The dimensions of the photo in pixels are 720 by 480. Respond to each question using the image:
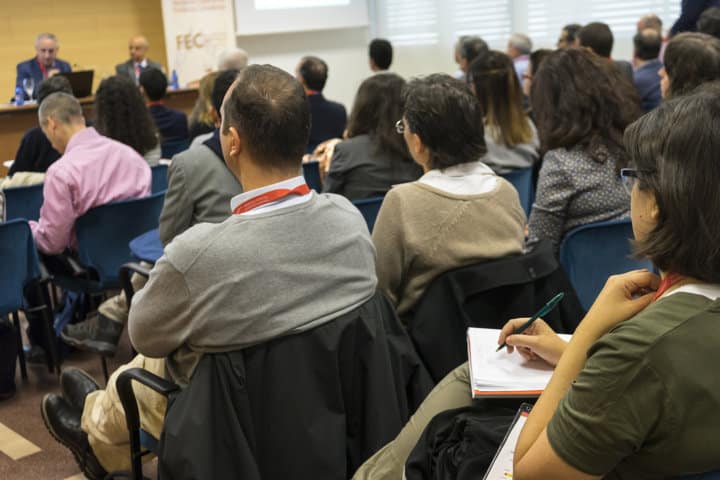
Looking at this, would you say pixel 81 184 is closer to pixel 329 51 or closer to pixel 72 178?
pixel 72 178

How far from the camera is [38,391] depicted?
381cm

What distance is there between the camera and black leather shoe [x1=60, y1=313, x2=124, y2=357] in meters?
3.51

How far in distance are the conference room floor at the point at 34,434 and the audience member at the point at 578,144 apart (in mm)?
1686

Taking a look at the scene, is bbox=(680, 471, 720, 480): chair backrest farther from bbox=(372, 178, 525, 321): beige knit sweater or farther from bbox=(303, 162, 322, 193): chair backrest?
bbox=(303, 162, 322, 193): chair backrest

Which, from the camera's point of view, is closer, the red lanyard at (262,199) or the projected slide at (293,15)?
the red lanyard at (262,199)

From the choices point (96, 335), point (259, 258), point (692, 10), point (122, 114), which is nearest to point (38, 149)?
point (122, 114)

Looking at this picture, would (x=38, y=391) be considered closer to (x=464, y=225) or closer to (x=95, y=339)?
(x=95, y=339)

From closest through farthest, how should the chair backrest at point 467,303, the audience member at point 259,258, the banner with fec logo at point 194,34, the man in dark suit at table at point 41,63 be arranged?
the audience member at point 259,258 → the chair backrest at point 467,303 → the man in dark suit at table at point 41,63 → the banner with fec logo at point 194,34

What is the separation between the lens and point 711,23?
4480mm

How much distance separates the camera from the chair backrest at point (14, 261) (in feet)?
11.3

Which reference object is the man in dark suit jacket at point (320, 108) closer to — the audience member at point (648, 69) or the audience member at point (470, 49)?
the audience member at point (470, 49)

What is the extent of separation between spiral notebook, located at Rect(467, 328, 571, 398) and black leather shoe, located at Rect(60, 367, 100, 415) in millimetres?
1458

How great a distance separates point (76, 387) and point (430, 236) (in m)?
1.25

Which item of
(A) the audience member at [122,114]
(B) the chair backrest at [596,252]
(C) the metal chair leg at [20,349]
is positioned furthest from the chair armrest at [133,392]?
(A) the audience member at [122,114]
